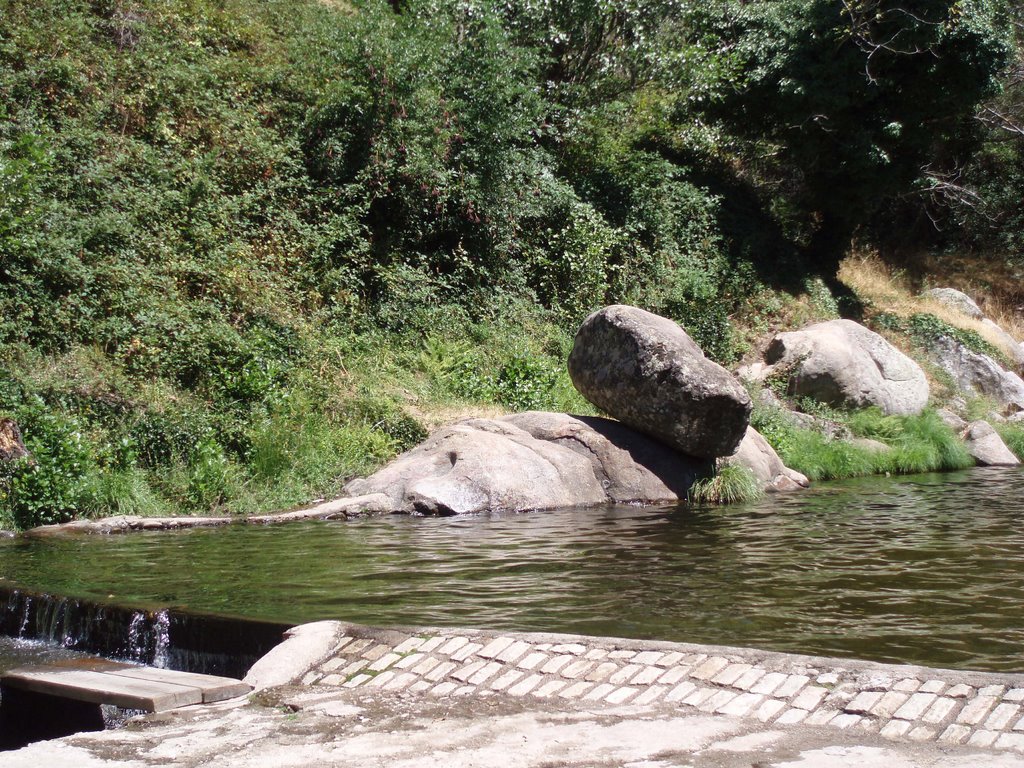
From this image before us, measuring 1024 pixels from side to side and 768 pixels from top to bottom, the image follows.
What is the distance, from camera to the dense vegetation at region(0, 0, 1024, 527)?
41.5ft

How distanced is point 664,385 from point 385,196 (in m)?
7.39

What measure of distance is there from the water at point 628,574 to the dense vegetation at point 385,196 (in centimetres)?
255

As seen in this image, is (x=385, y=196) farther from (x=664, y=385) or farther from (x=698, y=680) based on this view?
(x=698, y=680)

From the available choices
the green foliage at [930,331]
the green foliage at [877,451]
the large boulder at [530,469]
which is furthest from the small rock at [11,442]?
the green foliage at [930,331]

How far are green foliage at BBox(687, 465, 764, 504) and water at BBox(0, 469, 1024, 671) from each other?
1090 millimetres

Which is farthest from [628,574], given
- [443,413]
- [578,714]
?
[443,413]

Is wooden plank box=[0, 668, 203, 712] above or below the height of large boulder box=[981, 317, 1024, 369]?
below

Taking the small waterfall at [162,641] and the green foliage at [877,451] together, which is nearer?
the small waterfall at [162,641]

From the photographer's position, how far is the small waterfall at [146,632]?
231 inches

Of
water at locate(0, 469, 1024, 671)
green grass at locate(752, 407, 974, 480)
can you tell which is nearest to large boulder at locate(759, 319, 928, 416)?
green grass at locate(752, 407, 974, 480)

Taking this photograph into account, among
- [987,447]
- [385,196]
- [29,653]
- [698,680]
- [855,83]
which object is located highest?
[855,83]

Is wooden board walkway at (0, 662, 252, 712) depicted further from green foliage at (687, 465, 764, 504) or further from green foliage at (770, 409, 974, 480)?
green foliage at (770, 409, 974, 480)

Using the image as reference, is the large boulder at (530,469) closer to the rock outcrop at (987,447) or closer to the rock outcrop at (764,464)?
the rock outcrop at (764,464)

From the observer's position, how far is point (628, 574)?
25.4ft
